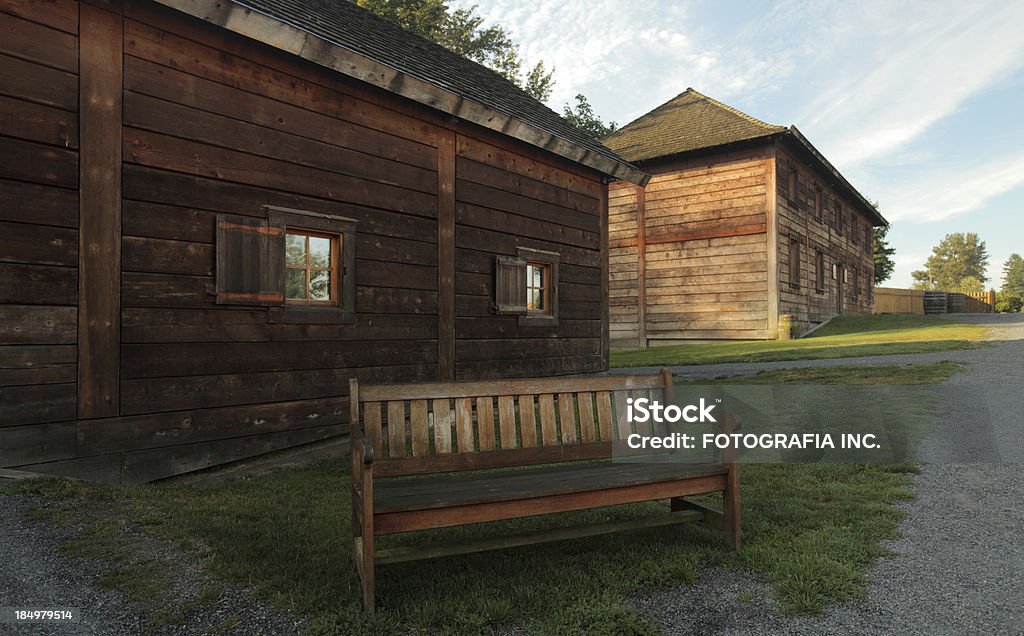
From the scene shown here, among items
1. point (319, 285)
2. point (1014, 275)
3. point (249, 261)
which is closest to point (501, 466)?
point (249, 261)

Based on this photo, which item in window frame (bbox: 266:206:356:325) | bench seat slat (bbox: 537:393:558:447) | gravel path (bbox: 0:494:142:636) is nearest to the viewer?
gravel path (bbox: 0:494:142:636)

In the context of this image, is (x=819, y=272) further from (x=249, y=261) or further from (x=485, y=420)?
(x=485, y=420)

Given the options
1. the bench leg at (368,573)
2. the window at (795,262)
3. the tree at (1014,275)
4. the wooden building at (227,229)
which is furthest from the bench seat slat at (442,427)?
the tree at (1014,275)

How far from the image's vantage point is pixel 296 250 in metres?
5.98

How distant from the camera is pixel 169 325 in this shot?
4.99 metres

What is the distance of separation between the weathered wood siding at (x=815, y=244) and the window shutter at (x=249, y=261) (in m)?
14.4

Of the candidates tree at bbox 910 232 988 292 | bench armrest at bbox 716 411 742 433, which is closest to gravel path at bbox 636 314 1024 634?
bench armrest at bbox 716 411 742 433

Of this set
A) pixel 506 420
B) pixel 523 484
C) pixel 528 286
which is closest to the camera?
pixel 523 484

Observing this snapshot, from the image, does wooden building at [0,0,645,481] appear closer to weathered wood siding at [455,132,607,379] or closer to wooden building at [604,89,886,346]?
weathered wood siding at [455,132,607,379]

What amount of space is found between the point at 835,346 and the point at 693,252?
16.9 feet

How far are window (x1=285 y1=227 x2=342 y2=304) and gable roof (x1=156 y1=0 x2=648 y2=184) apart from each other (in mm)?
1640

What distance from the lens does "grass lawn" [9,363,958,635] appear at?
2723 mm

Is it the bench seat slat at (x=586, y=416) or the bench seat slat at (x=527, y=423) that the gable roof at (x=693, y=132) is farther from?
the bench seat slat at (x=527, y=423)

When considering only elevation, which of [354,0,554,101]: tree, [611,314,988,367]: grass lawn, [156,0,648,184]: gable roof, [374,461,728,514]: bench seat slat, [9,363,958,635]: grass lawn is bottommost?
[9,363,958,635]: grass lawn
